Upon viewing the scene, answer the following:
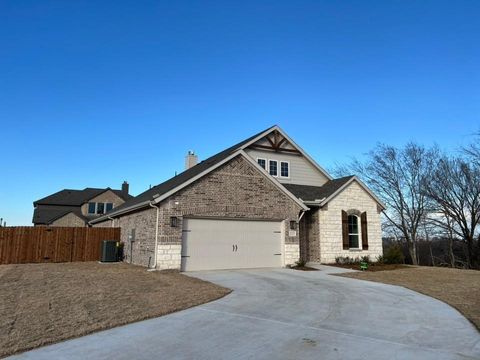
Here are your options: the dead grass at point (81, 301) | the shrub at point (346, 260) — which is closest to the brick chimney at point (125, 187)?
the shrub at point (346, 260)

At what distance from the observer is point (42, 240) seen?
21750mm

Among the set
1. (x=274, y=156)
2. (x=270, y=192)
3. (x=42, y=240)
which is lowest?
(x=42, y=240)

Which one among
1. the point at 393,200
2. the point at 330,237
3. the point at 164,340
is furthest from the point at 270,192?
the point at 393,200

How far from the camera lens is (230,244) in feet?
56.5

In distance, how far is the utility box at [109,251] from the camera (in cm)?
2078

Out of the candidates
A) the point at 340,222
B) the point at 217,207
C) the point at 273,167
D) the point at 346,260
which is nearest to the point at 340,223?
the point at 340,222

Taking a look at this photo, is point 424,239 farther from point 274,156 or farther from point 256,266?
point 256,266

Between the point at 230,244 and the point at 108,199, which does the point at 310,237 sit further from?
the point at 108,199

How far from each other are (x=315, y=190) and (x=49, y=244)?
51.5 feet

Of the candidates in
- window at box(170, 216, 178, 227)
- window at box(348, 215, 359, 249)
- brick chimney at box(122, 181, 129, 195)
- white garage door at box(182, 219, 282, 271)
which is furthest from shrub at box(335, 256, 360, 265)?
brick chimney at box(122, 181, 129, 195)

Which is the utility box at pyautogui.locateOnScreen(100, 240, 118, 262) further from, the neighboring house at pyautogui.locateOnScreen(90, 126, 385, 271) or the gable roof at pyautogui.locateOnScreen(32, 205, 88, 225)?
the gable roof at pyautogui.locateOnScreen(32, 205, 88, 225)

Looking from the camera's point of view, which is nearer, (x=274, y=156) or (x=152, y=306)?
(x=152, y=306)

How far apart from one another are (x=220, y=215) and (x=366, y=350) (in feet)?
38.6

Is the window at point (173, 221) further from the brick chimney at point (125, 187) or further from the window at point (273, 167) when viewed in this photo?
the brick chimney at point (125, 187)
